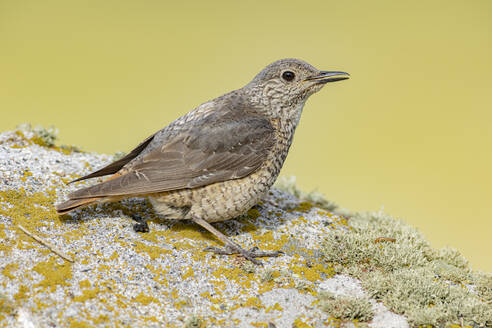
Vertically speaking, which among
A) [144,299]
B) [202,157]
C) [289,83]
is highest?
[289,83]

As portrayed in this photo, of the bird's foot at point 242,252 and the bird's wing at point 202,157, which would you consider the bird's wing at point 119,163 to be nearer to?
the bird's wing at point 202,157

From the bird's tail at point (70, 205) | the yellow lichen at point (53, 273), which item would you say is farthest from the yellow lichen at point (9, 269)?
the bird's tail at point (70, 205)

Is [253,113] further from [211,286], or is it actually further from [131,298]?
[131,298]

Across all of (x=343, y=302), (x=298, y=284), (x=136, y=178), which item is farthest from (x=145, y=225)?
(x=343, y=302)

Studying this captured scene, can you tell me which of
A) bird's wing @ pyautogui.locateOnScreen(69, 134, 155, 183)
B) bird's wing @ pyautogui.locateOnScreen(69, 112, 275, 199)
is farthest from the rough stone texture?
bird's wing @ pyautogui.locateOnScreen(69, 112, 275, 199)

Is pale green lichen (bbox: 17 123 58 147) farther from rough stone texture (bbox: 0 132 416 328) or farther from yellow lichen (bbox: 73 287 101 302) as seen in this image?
yellow lichen (bbox: 73 287 101 302)

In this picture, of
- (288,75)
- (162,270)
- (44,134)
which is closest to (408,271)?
(162,270)

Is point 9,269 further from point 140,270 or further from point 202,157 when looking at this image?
point 202,157
